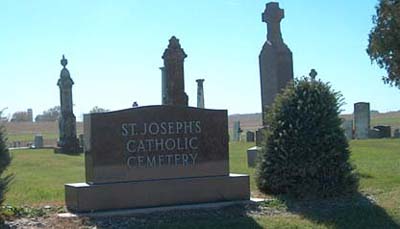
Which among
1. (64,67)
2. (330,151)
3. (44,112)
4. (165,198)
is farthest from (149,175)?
(44,112)

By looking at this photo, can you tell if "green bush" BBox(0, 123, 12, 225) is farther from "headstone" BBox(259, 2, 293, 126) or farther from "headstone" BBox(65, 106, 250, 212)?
"headstone" BBox(259, 2, 293, 126)

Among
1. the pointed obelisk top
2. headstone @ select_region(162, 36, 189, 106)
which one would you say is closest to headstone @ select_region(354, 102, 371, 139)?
the pointed obelisk top

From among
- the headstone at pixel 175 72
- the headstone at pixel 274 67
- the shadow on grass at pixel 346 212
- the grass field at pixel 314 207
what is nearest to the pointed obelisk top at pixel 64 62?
the grass field at pixel 314 207

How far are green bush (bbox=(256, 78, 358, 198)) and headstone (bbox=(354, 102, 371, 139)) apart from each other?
24278 mm

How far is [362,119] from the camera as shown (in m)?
36.6

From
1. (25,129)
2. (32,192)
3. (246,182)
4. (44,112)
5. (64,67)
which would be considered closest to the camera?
(246,182)

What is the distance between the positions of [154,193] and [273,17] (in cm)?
829

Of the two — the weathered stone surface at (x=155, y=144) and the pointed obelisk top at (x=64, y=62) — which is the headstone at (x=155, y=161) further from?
the pointed obelisk top at (x=64, y=62)

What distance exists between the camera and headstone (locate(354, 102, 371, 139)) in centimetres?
3609

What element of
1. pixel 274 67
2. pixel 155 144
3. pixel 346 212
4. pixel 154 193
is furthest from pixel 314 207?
pixel 274 67

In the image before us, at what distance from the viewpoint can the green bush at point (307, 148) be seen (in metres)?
12.0

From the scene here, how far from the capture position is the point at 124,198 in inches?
425

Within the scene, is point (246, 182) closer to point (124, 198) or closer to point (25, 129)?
point (124, 198)

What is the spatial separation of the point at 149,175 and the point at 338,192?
136 inches
